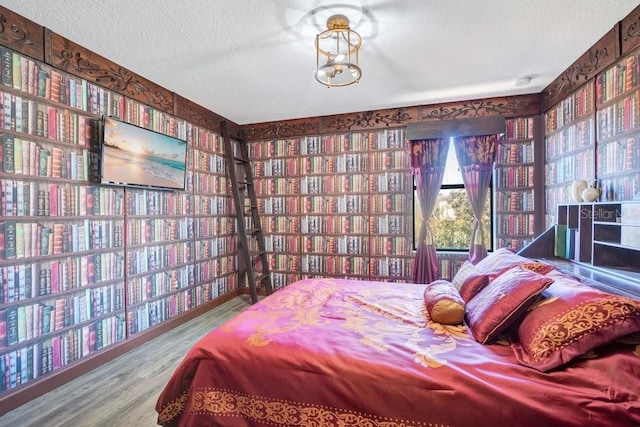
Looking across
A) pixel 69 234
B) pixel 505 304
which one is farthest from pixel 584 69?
pixel 69 234

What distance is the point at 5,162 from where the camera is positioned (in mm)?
1959

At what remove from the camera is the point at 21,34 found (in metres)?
2.02

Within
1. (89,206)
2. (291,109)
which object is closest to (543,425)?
(89,206)

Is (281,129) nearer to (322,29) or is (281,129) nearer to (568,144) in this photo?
(322,29)

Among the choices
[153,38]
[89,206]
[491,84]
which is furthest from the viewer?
[491,84]

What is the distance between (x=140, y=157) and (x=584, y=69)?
4.06 meters

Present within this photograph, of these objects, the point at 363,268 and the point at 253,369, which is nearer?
the point at 253,369

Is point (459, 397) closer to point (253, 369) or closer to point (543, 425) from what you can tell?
point (543, 425)

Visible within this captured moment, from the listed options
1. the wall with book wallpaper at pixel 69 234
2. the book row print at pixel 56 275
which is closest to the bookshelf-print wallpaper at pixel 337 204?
the wall with book wallpaper at pixel 69 234

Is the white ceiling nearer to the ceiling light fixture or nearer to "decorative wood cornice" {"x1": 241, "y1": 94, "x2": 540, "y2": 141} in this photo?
the ceiling light fixture

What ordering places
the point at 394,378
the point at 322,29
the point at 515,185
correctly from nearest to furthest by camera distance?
1. the point at 394,378
2. the point at 322,29
3. the point at 515,185

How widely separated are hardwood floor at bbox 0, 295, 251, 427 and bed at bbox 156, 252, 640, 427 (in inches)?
30.0

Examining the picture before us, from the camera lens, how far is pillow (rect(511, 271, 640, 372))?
1170 mm

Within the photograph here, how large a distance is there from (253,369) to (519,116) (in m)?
3.83
